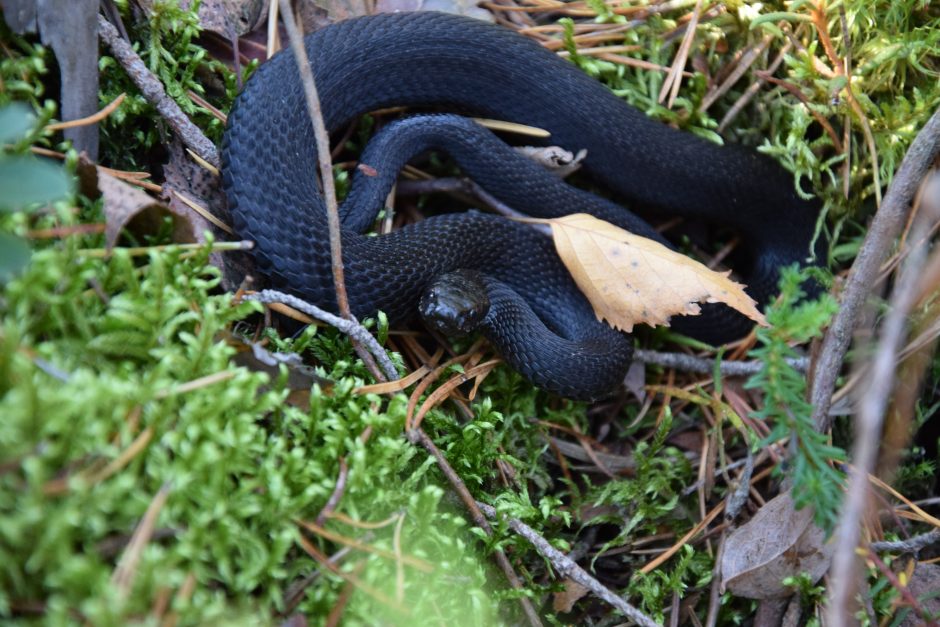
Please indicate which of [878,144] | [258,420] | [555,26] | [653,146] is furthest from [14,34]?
[878,144]

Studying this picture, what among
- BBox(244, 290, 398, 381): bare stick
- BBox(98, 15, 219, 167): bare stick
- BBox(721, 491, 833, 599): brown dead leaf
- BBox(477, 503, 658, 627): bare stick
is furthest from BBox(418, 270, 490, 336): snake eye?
BBox(721, 491, 833, 599): brown dead leaf

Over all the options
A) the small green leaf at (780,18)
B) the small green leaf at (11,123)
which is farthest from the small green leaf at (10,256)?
the small green leaf at (780,18)

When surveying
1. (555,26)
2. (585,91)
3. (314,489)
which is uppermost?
(555,26)

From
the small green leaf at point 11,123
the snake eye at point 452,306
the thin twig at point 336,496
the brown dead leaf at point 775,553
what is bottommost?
the brown dead leaf at point 775,553

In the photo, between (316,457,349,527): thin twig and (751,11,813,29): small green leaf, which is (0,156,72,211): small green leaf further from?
(751,11,813,29): small green leaf

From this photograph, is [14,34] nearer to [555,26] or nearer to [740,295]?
[555,26]

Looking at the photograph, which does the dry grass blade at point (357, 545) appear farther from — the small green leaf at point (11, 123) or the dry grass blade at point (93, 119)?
the dry grass blade at point (93, 119)
